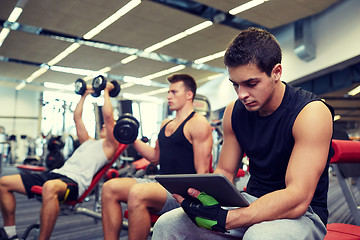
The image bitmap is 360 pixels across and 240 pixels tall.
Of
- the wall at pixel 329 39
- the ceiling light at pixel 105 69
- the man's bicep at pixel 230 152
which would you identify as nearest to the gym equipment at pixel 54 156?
the man's bicep at pixel 230 152

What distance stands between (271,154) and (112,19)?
569 cm

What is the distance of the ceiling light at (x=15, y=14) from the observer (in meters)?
5.60

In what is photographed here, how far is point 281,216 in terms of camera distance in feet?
2.74

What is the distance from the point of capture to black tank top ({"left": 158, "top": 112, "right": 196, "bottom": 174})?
1700 millimetres

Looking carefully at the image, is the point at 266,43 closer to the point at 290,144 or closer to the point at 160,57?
the point at 290,144

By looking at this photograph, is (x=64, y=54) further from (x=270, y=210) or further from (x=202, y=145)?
(x=270, y=210)

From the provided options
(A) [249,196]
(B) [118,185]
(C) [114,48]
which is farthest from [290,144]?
(C) [114,48]

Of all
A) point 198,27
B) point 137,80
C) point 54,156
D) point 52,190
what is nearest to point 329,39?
point 198,27

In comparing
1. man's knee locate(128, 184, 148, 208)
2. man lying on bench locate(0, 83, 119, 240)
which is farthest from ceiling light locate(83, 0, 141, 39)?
man's knee locate(128, 184, 148, 208)

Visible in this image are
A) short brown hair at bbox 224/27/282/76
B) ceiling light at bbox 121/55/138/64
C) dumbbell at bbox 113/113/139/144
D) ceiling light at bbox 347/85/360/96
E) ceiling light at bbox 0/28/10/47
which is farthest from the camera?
ceiling light at bbox 121/55/138/64

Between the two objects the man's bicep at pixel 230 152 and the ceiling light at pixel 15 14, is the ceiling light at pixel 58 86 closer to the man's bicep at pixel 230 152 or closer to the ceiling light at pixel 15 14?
the ceiling light at pixel 15 14

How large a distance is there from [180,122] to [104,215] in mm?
707

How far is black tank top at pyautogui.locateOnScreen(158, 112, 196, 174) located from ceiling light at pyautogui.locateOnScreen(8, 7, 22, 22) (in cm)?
531

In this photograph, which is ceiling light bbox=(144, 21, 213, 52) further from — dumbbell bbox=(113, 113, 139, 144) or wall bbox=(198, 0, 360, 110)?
dumbbell bbox=(113, 113, 139, 144)
